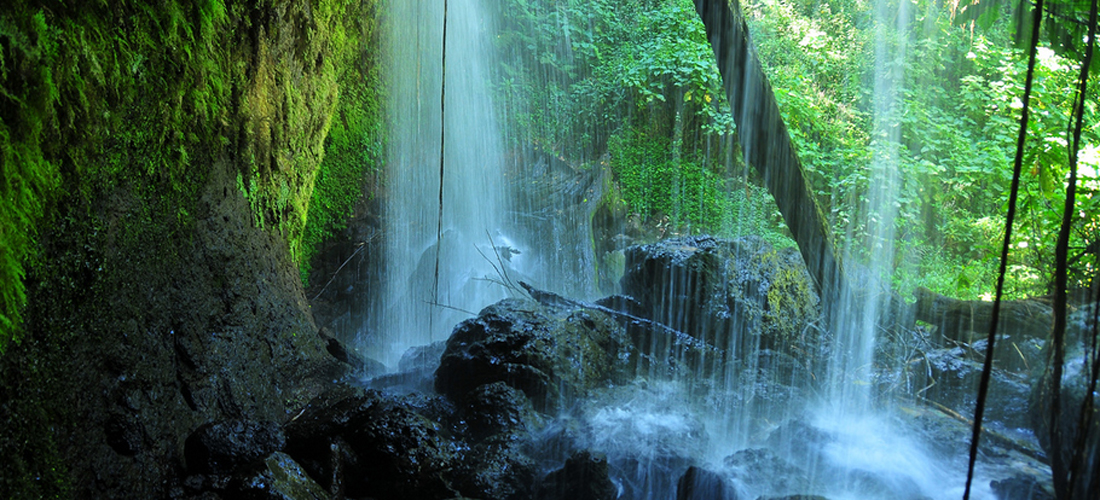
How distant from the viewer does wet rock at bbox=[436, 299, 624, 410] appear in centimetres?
531

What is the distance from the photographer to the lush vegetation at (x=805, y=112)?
35.0 ft

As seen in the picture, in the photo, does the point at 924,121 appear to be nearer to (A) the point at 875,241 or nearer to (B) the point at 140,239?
(A) the point at 875,241

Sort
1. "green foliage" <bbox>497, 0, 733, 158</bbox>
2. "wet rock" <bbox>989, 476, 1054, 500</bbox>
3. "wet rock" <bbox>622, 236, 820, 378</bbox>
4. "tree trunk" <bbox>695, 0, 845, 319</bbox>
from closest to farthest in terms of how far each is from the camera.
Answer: "wet rock" <bbox>989, 476, 1054, 500</bbox>, "tree trunk" <bbox>695, 0, 845, 319</bbox>, "wet rock" <bbox>622, 236, 820, 378</bbox>, "green foliage" <bbox>497, 0, 733, 158</bbox>

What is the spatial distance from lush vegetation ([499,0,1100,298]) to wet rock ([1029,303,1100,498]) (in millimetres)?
7312

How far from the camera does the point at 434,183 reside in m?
9.48

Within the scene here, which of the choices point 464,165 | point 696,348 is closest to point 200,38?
point 696,348

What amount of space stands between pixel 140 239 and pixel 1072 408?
473cm

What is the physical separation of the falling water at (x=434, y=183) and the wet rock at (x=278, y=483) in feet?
13.4

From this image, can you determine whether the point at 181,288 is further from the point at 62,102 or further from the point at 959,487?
the point at 959,487

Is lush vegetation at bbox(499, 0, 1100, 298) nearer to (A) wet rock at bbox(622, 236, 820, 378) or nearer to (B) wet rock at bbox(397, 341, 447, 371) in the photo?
(A) wet rock at bbox(622, 236, 820, 378)

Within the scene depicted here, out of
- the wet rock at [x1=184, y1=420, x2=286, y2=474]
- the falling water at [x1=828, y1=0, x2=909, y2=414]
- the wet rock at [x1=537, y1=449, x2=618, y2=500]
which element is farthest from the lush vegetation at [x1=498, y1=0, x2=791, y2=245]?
the wet rock at [x1=184, y1=420, x2=286, y2=474]

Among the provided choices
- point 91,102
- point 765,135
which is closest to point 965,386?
point 765,135

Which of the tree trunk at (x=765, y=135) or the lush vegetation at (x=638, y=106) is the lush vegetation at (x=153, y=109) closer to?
the tree trunk at (x=765, y=135)

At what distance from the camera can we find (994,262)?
8.84 metres
